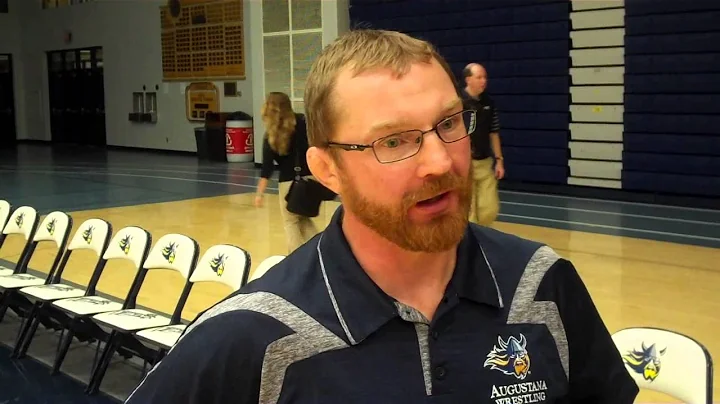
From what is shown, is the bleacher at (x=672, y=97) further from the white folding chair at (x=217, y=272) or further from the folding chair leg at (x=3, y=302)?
the folding chair leg at (x=3, y=302)

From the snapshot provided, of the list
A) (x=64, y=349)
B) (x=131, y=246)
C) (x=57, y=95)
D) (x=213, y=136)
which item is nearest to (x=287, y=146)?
(x=131, y=246)

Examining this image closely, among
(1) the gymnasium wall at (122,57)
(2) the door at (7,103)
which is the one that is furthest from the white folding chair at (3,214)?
(2) the door at (7,103)

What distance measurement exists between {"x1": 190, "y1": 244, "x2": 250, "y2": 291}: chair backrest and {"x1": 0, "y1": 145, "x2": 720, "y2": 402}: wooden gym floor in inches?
36.6

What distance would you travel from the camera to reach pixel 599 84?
11.5 m

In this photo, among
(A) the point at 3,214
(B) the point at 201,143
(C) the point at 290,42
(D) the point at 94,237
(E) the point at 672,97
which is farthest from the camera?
(B) the point at 201,143

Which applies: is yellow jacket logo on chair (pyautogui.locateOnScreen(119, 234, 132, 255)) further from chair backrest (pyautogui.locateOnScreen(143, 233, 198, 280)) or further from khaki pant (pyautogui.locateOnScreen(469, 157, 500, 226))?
khaki pant (pyautogui.locateOnScreen(469, 157, 500, 226))

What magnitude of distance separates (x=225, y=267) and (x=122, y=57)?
62.4 ft

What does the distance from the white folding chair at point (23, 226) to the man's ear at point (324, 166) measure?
17.7 ft

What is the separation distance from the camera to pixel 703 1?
33.6 ft

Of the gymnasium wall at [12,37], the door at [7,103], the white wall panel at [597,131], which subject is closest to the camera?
the white wall panel at [597,131]

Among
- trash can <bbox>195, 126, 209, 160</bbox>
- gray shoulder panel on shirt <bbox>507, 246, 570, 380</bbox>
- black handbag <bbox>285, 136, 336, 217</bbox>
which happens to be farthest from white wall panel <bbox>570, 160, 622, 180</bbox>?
gray shoulder panel on shirt <bbox>507, 246, 570, 380</bbox>

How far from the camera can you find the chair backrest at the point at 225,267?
4289 mm

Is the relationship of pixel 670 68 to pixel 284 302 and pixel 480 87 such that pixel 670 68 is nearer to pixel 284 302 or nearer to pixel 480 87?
pixel 480 87

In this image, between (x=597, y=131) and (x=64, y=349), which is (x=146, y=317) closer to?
(x=64, y=349)
